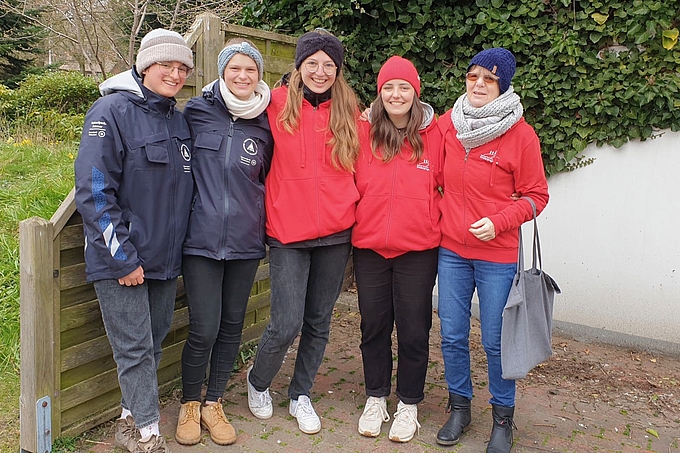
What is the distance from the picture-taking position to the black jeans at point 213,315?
10.9ft

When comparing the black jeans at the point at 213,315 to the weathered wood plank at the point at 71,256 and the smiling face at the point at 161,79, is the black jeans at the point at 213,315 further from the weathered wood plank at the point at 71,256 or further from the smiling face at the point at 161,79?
the smiling face at the point at 161,79

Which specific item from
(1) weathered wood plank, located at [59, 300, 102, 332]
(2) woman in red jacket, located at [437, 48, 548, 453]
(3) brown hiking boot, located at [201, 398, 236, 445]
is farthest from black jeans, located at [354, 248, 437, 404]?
(1) weathered wood plank, located at [59, 300, 102, 332]

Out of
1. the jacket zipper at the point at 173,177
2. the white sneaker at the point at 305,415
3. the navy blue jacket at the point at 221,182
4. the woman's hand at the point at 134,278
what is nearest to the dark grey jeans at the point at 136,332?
the woman's hand at the point at 134,278

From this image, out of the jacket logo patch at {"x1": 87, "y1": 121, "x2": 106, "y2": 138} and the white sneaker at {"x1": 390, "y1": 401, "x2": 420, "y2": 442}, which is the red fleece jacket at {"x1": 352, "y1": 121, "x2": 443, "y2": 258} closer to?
the white sneaker at {"x1": 390, "y1": 401, "x2": 420, "y2": 442}

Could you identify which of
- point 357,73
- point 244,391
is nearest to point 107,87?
point 244,391

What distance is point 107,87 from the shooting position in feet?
10.1

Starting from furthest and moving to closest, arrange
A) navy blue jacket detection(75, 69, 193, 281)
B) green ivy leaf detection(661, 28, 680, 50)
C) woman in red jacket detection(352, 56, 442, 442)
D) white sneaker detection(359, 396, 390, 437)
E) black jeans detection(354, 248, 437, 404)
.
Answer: green ivy leaf detection(661, 28, 680, 50) → white sneaker detection(359, 396, 390, 437) → black jeans detection(354, 248, 437, 404) → woman in red jacket detection(352, 56, 442, 442) → navy blue jacket detection(75, 69, 193, 281)

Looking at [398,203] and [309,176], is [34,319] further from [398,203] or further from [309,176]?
[398,203]

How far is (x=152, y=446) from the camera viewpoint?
10.7 ft

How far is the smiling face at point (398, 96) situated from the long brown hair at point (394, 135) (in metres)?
0.05

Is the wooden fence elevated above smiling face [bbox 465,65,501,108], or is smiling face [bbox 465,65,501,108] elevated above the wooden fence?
smiling face [bbox 465,65,501,108]

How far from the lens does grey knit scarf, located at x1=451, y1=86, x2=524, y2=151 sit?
323 centimetres

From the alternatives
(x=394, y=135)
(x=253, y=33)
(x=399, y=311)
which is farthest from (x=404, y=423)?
(x=253, y=33)

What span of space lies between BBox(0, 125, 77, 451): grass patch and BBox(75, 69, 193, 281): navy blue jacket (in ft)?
4.34
